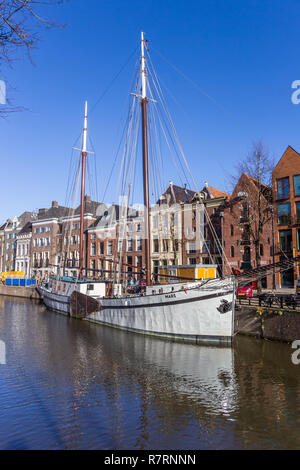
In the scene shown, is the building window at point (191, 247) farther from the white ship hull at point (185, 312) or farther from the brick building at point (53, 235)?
the brick building at point (53, 235)

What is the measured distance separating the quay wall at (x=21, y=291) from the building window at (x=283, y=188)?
130 feet

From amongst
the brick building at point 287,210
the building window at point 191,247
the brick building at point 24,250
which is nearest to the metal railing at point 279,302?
the brick building at point 287,210

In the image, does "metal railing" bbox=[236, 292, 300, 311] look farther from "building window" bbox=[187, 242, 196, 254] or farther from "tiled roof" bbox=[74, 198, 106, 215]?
"tiled roof" bbox=[74, 198, 106, 215]

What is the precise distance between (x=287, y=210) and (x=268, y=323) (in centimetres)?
2029

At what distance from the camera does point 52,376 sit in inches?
561

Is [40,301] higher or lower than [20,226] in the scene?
lower

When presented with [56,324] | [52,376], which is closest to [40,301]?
[56,324]

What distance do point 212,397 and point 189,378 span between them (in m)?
2.35

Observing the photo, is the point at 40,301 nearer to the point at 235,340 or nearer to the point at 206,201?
the point at 206,201

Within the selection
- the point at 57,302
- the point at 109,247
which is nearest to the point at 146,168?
the point at 57,302

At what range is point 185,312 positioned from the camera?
2138 centimetres

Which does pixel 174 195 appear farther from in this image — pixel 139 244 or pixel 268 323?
pixel 268 323

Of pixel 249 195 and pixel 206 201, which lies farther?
pixel 206 201

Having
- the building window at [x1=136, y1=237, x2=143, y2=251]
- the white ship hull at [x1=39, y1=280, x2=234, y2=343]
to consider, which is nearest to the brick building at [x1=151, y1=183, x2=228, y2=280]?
the building window at [x1=136, y1=237, x2=143, y2=251]
